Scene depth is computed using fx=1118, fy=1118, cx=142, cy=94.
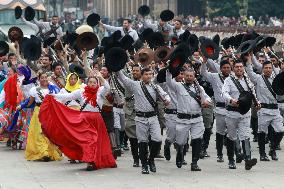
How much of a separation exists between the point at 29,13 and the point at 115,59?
453 inches

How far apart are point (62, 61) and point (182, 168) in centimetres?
533

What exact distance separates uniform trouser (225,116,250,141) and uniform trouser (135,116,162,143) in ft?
4.35

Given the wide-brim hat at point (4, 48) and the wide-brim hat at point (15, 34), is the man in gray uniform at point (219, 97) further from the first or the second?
the wide-brim hat at point (4, 48)

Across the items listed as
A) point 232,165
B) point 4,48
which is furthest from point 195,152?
point 4,48

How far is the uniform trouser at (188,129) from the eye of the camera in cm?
1781

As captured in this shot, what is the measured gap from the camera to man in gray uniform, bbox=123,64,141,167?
59.6ft

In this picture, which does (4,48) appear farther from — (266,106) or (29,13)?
(266,106)

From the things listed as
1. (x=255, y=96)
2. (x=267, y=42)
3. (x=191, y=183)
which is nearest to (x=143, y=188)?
(x=191, y=183)

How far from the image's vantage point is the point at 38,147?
1962 cm

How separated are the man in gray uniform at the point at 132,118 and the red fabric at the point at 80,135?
1.26 ft

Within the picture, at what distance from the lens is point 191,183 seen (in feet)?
53.8

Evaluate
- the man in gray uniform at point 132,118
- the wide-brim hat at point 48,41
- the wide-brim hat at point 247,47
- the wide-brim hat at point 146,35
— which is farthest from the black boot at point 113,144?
the wide-brim hat at point 48,41

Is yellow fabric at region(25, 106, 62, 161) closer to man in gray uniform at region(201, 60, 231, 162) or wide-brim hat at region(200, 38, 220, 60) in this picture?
man in gray uniform at region(201, 60, 231, 162)

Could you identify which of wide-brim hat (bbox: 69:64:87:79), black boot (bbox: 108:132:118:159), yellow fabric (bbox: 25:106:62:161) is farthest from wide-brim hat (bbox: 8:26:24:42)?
black boot (bbox: 108:132:118:159)
